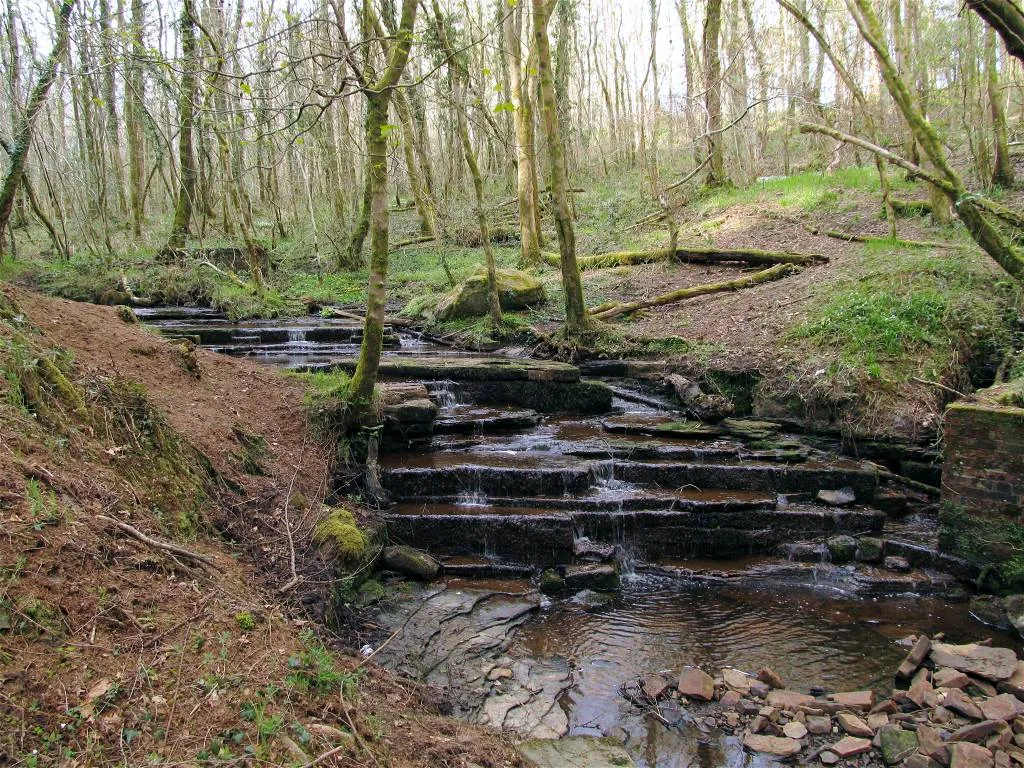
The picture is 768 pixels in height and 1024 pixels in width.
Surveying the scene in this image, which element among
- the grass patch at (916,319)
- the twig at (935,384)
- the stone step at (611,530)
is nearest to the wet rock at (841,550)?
the stone step at (611,530)

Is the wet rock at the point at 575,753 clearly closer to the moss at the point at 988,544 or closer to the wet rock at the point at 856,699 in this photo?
the wet rock at the point at 856,699

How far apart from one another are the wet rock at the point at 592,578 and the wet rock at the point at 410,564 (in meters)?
1.20

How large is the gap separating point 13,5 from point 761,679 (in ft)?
48.9

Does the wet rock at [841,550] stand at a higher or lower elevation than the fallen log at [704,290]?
lower

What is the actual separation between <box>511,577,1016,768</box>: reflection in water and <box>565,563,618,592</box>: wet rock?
19 centimetres

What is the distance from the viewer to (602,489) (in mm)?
7082

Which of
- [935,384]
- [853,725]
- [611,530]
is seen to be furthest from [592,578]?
A: [935,384]

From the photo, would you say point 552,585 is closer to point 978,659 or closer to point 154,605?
point 978,659

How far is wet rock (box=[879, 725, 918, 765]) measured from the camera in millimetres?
3705

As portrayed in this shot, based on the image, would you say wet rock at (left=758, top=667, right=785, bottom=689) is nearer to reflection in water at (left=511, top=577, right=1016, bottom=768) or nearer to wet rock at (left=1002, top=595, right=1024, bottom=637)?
reflection in water at (left=511, top=577, right=1016, bottom=768)

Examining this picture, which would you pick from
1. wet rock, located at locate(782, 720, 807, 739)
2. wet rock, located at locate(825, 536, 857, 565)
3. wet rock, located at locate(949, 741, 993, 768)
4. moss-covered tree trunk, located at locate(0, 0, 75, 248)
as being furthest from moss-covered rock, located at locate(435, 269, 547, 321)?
wet rock, located at locate(949, 741, 993, 768)

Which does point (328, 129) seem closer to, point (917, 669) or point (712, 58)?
point (712, 58)

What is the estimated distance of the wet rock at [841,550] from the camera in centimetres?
622

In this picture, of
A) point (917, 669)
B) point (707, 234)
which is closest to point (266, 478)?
point (917, 669)
